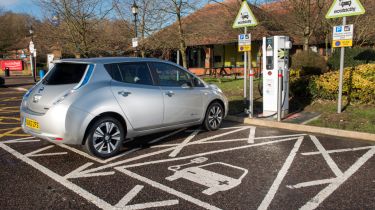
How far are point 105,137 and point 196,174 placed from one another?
1.62 metres

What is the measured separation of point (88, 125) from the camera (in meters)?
4.80

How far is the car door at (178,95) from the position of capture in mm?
5801

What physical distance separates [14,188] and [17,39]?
4969 cm

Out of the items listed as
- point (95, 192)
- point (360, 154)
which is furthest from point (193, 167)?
point (360, 154)

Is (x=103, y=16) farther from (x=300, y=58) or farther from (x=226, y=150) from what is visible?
(x=226, y=150)

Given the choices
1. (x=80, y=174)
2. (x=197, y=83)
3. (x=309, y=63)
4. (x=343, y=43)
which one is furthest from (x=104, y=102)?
(x=309, y=63)

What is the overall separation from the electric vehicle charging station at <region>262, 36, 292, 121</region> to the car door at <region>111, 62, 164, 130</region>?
10.3 feet

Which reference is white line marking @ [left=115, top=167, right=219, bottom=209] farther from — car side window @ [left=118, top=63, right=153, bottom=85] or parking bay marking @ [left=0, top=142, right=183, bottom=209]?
car side window @ [left=118, top=63, right=153, bottom=85]

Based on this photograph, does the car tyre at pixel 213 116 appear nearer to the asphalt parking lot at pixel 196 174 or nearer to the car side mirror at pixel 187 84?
the asphalt parking lot at pixel 196 174

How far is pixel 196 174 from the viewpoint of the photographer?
14.4 feet

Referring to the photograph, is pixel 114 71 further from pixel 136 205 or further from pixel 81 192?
pixel 136 205

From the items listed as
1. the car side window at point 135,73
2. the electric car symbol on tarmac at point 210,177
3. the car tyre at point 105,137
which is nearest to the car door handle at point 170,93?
the car side window at point 135,73

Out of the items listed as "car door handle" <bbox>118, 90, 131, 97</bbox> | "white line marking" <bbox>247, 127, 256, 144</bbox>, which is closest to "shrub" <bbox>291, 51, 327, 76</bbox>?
"white line marking" <bbox>247, 127, 256, 144</bbox>

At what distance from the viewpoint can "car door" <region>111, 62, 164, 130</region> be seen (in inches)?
203
